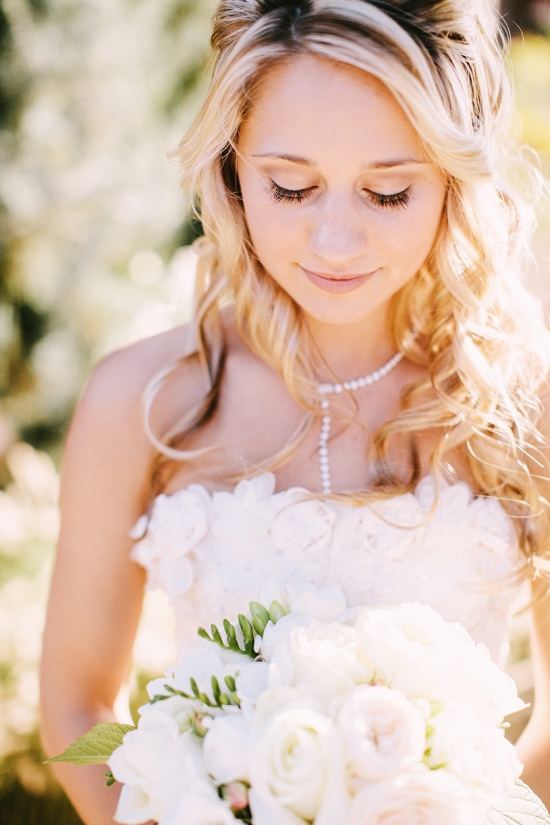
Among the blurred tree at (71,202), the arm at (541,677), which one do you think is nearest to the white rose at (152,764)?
the arm at (541,677)

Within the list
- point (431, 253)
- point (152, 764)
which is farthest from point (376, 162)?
point (152, 764)

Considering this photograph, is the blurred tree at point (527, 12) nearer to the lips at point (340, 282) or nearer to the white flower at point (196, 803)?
the lips at point (340, 282)

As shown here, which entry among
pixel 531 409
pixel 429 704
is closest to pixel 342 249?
pixel 531 409

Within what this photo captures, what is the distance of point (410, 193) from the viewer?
5.53 ft

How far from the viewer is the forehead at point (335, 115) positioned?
1570mm

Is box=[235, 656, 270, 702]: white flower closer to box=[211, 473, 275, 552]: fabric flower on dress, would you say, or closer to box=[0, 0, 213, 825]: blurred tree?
box=[211, 473, 275, 552]: fabric flower on dress

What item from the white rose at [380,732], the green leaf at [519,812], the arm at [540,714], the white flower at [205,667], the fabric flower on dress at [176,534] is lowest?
the arm at [540,714]

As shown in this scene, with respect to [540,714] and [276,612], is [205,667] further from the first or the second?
[540,714]

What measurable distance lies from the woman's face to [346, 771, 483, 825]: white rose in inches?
41.7

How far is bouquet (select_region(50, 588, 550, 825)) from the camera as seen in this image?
3.30ft

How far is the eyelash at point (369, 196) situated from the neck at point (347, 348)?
21.8 inches

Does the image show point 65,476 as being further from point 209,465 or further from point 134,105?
point 134,105

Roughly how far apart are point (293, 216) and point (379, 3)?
1.53 ft

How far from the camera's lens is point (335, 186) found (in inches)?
64.0
